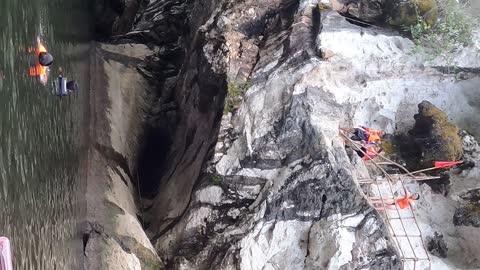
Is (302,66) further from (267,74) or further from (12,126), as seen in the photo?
(12,126)

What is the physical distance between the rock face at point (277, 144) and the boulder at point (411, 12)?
29 centimetres

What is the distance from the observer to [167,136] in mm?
11711

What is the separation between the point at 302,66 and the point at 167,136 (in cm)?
373

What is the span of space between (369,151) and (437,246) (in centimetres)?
163

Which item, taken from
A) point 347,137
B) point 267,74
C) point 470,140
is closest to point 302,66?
point 267,74

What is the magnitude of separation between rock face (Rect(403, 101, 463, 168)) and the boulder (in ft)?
4.43

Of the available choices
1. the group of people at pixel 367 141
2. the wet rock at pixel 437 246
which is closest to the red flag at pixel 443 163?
the group of people at pixel 367 141

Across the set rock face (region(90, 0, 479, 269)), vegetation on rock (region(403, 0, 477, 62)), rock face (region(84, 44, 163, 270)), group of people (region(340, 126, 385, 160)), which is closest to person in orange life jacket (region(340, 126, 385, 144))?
group of people (region(340, 126, 385, 160))

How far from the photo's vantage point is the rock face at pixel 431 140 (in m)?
8.75

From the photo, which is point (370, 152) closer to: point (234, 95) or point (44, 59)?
point (234, 95)


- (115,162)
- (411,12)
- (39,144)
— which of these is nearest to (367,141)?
(411,12)

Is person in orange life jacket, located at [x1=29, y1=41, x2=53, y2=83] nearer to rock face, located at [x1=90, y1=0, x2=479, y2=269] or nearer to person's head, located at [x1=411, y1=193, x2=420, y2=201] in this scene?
rock face, located at [x1=90, y1=0, x2=479, y2=269]

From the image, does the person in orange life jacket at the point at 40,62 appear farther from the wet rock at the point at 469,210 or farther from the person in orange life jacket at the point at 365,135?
the wet rock at the point at 469,210

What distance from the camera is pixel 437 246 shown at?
857 centimetres
